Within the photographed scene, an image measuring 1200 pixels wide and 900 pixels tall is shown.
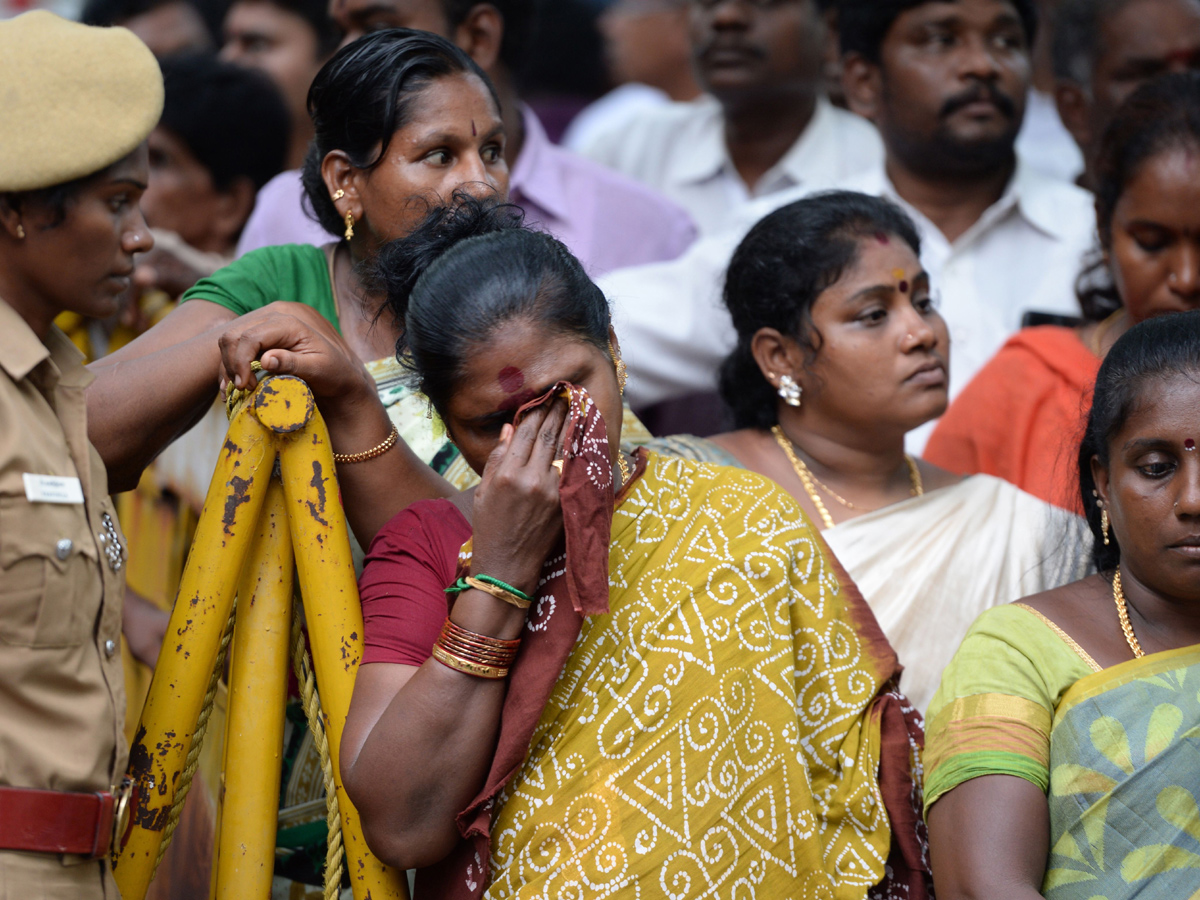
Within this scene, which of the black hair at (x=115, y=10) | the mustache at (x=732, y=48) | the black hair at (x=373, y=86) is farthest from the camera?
the black hair at (x=115, y=10)

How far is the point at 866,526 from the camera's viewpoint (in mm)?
3229

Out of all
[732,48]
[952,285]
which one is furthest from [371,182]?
[732,48]

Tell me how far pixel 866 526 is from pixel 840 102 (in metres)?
3.55

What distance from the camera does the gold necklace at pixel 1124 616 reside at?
95.5 inches

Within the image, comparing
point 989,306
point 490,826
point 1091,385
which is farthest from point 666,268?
point 490,826

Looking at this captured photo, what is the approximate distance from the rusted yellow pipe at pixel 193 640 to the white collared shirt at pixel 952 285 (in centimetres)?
204

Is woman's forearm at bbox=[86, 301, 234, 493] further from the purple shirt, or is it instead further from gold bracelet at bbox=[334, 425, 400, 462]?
the purple shirt

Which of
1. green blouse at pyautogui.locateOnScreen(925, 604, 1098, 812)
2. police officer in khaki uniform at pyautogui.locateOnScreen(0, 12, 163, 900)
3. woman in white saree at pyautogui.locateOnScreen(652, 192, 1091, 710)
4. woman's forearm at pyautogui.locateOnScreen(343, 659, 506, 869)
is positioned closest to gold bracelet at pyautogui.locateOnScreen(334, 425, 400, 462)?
police officer in khaki uniform at pyautogui.locateOnScreen(0, 12, 163, 900)

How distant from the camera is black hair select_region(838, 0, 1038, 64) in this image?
15.3 feet

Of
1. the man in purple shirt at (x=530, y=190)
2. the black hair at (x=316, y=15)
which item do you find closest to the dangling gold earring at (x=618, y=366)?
the man in purple shirt at (x=530, y=190)

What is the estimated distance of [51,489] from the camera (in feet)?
6.58

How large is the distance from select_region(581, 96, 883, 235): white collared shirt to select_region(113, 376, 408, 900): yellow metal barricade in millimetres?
3295

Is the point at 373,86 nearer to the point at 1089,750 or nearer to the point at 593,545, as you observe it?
the point at 593,545

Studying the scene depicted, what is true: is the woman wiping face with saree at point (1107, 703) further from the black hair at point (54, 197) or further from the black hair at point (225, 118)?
the black hair at point (225, 118)
